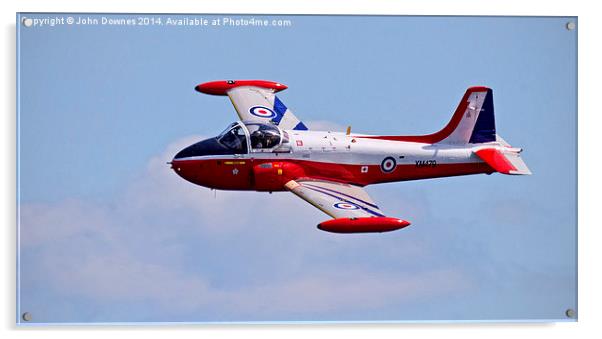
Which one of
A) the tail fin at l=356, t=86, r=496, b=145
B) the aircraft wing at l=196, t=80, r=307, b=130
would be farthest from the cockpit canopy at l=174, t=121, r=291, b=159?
the tail fin at l=356, t=86, r=496, b=145

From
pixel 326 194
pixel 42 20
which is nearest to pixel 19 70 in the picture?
pixel 42 20

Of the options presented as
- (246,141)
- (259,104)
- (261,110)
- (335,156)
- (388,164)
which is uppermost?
(259,104)

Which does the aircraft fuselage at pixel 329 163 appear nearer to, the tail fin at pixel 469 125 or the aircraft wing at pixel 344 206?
the tail fin at pixel 469 125

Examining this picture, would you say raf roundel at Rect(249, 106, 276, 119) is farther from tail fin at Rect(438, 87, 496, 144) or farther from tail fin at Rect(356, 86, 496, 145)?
tail fin at Rect(438, 87, 496, 144)

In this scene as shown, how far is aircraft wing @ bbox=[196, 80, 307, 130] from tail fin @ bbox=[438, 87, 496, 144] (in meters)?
2.73

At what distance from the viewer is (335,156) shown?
1959cm

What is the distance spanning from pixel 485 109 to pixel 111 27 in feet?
22.2

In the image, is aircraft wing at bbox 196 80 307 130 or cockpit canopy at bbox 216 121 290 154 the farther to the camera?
aircraft wing at bbox 196 80 307 130

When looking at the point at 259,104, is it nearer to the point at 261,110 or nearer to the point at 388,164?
the point at 261,110

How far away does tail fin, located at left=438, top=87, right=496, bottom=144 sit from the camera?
19.5m

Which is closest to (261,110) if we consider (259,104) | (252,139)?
(259,104)

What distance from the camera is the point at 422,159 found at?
1978 cm

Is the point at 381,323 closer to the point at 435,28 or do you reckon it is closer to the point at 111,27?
the point at 435,28

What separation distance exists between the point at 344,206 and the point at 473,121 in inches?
123
